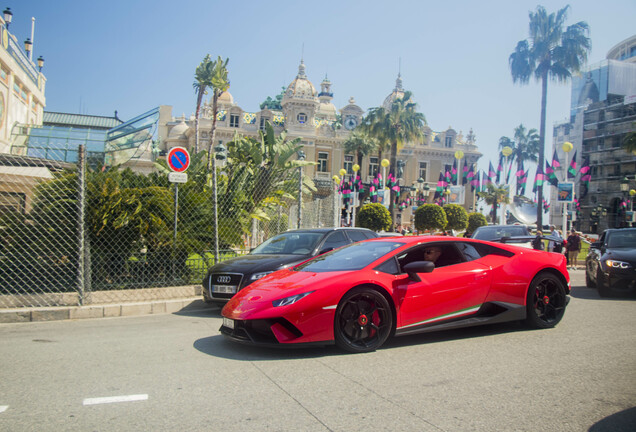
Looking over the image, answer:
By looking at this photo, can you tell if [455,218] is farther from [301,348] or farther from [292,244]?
[301,348]

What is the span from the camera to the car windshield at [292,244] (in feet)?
27.7

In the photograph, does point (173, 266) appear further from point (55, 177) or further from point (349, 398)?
point (349, 398)

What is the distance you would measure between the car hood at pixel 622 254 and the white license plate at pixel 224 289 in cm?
777

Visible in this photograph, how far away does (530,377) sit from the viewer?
4234mm

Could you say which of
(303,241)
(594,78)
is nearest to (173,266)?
(303,241)

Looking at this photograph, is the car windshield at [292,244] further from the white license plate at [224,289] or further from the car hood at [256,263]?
the white license plate at [224,289]

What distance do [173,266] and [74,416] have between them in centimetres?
581

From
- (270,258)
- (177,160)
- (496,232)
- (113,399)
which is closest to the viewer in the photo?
(113,399)

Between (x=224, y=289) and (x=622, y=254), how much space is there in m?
8.00

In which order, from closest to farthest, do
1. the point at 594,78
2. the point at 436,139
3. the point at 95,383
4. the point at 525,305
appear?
the point at 95,383
the point at 525,305
the point at 436,139
the point at 594,78

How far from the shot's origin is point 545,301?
6.25 metres

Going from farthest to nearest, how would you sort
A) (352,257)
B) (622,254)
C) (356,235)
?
(622,254) < (356,235) < (352,257)

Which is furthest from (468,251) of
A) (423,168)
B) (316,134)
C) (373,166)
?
(423,168)

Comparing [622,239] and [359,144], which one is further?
[359,144]
